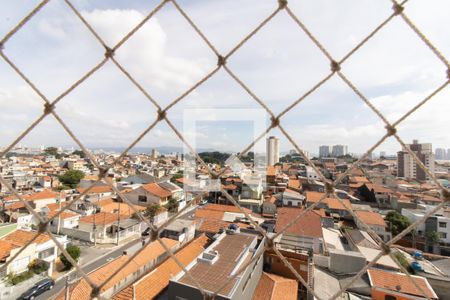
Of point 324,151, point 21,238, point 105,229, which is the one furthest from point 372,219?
point 324,151

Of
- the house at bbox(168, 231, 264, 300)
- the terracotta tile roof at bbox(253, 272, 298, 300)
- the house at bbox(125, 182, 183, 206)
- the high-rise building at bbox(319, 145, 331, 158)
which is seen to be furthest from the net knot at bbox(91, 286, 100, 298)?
the high-rise building at bbox(319, 145, 331, 158)

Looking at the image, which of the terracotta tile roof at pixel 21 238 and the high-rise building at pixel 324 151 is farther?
the high-rise building at pixel 324 151

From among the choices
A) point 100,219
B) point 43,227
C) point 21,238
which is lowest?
point 100,219

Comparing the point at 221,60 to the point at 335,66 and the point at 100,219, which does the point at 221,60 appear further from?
the point at 100,219

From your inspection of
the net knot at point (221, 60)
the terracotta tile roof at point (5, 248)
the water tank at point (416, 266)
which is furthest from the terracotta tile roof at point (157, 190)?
the net knot at point (221, 60)

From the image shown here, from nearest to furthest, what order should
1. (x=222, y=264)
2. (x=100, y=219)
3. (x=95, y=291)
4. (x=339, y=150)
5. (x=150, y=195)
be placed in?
(x=95, y=291) → (x=222, y=264) → (x=100, y=219) → (x=150, y=195) → (x=339, y=150)

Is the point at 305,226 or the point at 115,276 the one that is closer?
the point at 115,276

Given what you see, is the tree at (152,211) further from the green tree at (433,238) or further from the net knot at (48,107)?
the green tree at (433,238)

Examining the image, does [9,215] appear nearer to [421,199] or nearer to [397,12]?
[397,12]
